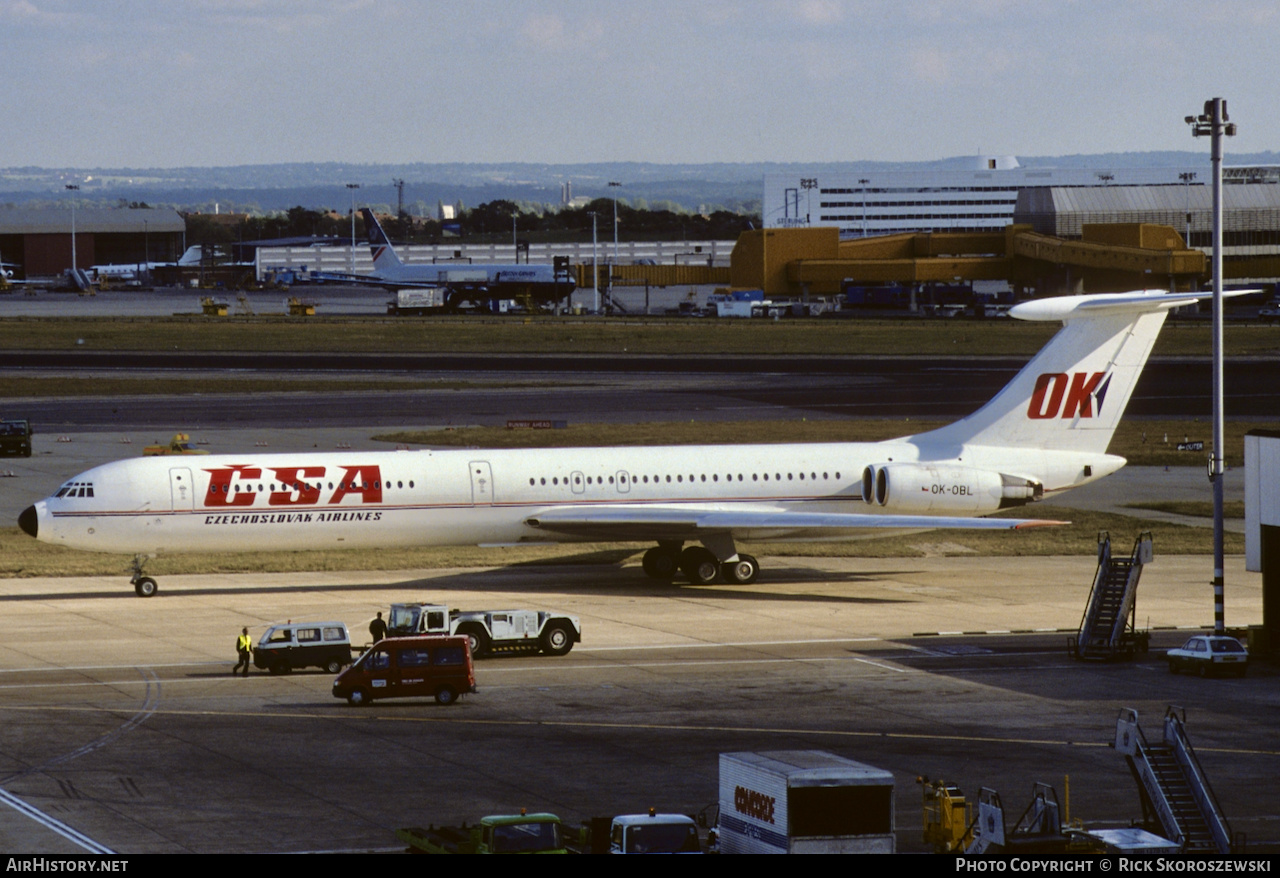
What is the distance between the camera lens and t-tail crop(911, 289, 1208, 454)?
163ft

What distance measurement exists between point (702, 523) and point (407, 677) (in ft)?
49.5

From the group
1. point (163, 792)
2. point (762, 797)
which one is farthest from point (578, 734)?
point (762, 797)

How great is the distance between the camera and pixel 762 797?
69.7 feet

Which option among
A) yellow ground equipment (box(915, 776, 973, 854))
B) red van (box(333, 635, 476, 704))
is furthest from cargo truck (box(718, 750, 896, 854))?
red van (box(333, 635, 476, 704))

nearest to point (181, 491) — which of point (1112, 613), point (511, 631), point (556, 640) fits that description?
point (511, 631)

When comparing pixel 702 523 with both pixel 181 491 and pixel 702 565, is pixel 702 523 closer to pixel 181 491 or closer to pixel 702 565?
pixel 702 565

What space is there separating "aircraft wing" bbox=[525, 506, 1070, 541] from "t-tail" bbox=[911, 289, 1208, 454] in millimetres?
3818

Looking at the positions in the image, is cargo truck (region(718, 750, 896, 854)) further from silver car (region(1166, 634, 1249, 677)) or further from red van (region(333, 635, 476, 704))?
silver car (region(1166, 634, 1249, 677))

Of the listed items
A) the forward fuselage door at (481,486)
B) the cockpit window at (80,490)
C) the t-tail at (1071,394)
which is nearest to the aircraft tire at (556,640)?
the forward fuselage door at (481,486)

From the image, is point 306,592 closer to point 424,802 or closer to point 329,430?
point 424,802

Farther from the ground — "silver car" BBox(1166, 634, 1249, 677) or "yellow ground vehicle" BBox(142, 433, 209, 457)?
"yellow ground vehicle" BBox(142, 433, 209, 457)

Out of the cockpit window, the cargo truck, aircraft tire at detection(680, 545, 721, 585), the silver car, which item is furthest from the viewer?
aircraft tire at detection(680, 545, 721, 585)

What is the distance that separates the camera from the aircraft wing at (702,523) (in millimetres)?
46906

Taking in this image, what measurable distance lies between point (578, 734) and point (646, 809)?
565cm
